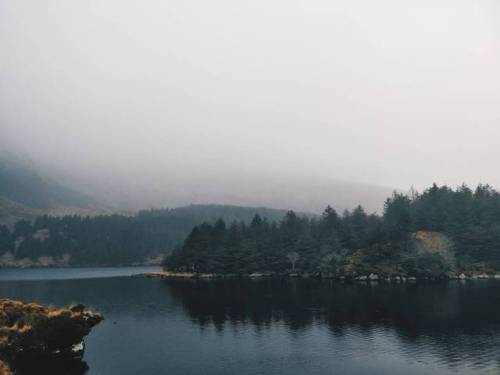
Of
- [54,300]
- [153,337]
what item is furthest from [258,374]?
[54,300]

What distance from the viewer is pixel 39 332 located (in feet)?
210

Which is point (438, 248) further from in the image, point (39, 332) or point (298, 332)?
point (39, 332)

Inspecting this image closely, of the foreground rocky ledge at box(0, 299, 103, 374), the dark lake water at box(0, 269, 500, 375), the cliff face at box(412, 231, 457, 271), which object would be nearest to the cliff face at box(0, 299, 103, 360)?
the foreground rocky ledge at box(0, 299, 103, 374)

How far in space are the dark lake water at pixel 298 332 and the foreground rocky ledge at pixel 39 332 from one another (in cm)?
340

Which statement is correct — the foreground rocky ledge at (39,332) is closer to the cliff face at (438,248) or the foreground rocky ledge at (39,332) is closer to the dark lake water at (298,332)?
the dark lake water at (298,332)

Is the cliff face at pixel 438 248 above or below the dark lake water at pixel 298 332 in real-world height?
above

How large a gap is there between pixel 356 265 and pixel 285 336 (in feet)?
391

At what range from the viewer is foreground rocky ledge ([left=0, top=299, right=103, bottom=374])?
205 feet

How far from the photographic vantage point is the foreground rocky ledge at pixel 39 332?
62.6 metres

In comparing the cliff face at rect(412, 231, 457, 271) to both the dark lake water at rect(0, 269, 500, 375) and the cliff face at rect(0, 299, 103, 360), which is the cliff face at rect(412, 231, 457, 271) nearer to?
the dark lake water at rect(0, 269, 500, 375)

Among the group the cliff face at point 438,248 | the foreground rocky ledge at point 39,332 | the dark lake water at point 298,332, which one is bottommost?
the dark lake water at point 298,332

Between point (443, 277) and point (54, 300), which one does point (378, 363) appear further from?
point (443, 277)

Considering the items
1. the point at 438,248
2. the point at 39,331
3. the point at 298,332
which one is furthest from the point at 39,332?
the point at 438,248

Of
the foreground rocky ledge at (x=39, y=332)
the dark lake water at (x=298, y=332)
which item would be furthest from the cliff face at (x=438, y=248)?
the foreground rocky ledge at (x=39, y=332)
